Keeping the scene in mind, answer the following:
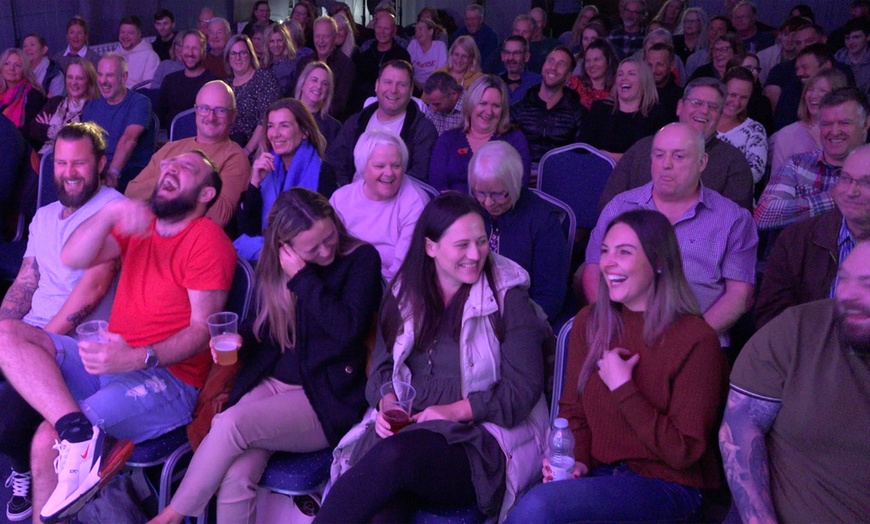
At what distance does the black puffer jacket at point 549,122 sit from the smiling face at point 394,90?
0.71 m

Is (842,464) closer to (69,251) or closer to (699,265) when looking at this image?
(699,265)

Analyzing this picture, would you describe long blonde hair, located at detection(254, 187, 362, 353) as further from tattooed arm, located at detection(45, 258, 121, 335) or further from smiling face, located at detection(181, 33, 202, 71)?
smiling face, located at detection(181, 33, 202, 71)

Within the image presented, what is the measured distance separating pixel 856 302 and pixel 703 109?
6.29 feet

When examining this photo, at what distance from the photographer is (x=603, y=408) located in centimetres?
206

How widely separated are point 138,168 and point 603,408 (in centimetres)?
363

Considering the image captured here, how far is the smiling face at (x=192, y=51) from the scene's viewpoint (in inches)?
224

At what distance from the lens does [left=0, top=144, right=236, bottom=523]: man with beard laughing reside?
7.82 ft

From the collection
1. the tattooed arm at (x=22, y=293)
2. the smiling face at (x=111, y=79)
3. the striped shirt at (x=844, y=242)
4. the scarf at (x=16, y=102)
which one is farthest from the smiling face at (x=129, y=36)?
the striped shirt at (x=844, y=242)

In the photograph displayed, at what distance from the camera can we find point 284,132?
361 cm

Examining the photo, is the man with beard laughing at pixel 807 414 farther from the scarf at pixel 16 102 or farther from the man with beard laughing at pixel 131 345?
the scarf at pixel 16 102

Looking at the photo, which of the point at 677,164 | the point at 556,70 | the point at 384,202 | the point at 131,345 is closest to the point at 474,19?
the point at 556,70

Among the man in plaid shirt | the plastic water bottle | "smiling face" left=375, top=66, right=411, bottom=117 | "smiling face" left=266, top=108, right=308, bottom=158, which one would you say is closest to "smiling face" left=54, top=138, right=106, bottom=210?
"smiling face" left=266, top=108, right=308, bottom=158

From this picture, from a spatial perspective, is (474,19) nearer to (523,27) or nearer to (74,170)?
(523,27)

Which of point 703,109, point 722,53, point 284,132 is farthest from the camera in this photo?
point 722,53
